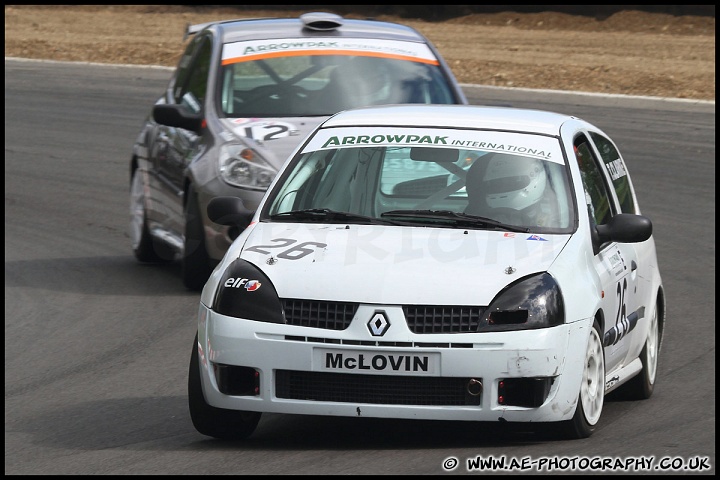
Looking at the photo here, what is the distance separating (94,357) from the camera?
28.4 ft

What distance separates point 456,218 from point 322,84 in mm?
4430

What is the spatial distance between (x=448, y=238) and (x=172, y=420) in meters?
1.55

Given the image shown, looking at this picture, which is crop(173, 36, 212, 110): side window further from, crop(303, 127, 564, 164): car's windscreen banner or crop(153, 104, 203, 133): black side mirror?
crop(303, 127, 564, 164): car's windscreen banner

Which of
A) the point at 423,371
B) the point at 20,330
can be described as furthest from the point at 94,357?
the point at 423,371

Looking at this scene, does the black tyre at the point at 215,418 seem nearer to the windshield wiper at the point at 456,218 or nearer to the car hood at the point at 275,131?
the windshield wiper at the point at 456,218

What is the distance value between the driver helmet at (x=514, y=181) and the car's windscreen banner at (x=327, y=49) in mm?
4286

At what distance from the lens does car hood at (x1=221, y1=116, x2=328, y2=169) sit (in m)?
10.3

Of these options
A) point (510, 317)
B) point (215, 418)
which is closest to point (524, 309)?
point (510, 317)

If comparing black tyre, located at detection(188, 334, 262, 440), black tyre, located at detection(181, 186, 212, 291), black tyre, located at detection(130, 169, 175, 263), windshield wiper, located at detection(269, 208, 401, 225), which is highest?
windshield wiper, located at detection(269, 208, 401, 225)

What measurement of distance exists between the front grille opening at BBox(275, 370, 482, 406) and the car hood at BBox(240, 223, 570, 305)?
316 mm

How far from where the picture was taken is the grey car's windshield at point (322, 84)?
1098 centimetres

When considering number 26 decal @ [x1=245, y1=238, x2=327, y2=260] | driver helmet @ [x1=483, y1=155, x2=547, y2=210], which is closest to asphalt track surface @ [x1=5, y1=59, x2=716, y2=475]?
number 26 decal @ [x1=245, y1=238, x2=327, y2=260]

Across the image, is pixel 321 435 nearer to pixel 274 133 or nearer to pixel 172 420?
pixel 172 420

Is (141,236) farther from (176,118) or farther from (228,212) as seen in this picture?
(228,212)
